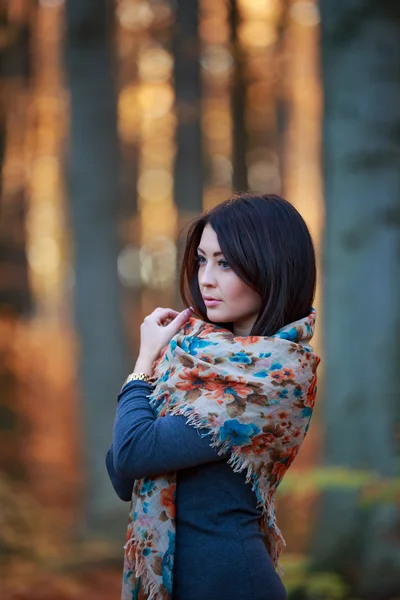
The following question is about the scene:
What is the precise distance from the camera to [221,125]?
55.7 feet

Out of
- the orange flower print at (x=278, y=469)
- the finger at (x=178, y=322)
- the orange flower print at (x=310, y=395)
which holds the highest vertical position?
the finger at (x=178, y=322)

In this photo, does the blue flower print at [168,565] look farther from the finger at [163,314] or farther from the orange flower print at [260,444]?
the finger at [163,314]

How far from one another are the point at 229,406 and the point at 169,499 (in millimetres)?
300

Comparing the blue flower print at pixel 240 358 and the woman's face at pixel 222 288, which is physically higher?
the woman's face at pixel 222 288

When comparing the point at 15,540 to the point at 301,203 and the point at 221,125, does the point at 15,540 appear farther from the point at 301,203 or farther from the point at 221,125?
the point at 301,203

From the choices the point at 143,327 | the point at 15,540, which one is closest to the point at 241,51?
the point at 15,540

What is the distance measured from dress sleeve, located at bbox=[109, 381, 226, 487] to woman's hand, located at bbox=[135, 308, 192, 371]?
0.80 ft

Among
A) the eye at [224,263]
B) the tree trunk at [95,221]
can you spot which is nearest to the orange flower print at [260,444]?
the eye at [224,263]

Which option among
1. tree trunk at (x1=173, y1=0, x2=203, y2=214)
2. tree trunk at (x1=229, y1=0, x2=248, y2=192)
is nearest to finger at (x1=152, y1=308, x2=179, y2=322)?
tree trunk at (x1=173, y1=0, x2=203, y2=214)

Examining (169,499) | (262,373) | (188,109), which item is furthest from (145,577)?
(188,109)

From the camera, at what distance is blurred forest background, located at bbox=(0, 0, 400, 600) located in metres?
5.29

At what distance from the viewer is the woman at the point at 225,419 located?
216 centimetres

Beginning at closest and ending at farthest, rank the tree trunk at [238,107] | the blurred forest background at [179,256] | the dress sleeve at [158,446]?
the dress sleeve at [158,446] < the blurred forest background at [179,256] < the tree trunk at [238,107]

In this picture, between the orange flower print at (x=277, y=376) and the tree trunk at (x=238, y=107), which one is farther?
the tree trunk at (x=238, y=107)
